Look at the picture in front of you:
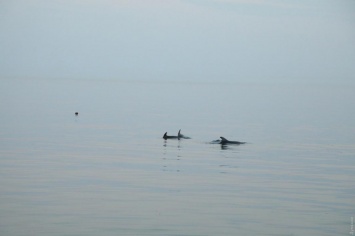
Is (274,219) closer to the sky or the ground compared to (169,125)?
closer to the ground

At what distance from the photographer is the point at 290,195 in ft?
78.4

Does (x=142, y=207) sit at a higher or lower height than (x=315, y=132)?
lower

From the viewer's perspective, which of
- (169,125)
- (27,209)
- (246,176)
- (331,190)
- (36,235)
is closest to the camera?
(36,235)

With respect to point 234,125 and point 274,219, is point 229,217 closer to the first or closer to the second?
point 274,219

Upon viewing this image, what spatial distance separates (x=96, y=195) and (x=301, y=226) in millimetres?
6738

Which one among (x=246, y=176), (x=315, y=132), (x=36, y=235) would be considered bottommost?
(x=36, y=235)

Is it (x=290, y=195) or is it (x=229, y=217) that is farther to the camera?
(x=290, y=195)

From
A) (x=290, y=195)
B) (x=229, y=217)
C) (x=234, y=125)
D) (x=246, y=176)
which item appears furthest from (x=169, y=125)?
(x=229, y=217)

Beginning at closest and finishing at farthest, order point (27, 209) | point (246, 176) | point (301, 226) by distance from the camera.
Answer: point (301, 226) < point (27, 209) < point (246, 176)

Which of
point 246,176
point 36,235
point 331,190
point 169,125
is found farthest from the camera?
point 169,125

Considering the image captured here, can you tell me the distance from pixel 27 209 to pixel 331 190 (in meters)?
10.2

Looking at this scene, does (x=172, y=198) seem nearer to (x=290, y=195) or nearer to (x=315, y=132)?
(x=290, y=195)

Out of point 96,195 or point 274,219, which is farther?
point 96,195

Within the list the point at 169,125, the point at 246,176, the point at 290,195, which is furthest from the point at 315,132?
Result: the point at 290,195
